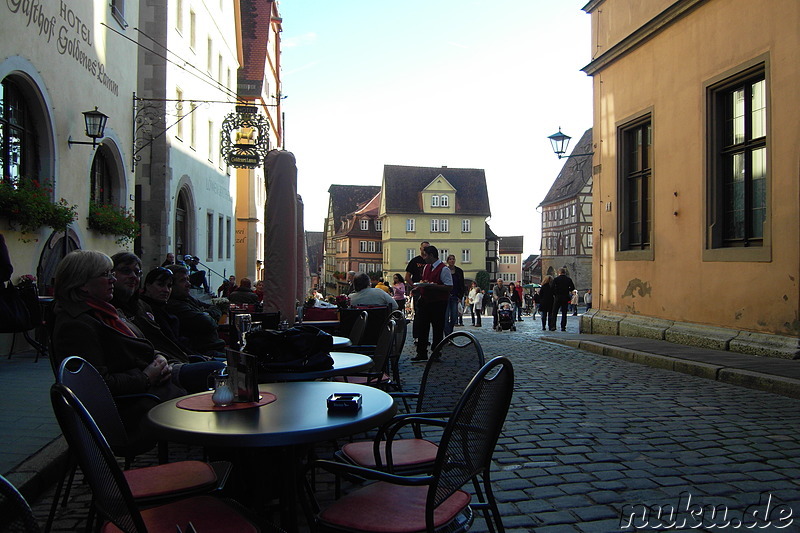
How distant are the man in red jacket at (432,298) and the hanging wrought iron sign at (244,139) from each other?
9228mm

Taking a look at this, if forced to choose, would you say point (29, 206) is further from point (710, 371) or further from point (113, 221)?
point (710, 371)

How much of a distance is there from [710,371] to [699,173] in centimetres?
454

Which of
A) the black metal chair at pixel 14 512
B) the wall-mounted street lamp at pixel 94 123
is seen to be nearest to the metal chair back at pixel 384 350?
the black metal chair at pixel 14 512

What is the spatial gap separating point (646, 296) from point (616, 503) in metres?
10.6

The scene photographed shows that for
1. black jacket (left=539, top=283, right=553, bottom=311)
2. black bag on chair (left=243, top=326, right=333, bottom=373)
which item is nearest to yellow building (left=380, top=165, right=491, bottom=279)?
black jacket (left=539, top=283, right=553, bottom=311)

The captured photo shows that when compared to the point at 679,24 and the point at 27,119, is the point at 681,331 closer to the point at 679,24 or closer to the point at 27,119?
the point at 679,24

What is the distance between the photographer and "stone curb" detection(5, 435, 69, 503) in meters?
4.14

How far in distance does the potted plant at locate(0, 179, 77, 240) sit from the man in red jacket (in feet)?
18.5

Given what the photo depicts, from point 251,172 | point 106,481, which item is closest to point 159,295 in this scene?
point 106,481

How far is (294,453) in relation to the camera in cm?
303

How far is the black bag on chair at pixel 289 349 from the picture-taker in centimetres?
423

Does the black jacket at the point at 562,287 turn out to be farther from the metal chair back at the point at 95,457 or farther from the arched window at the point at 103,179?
the metal chair back at the point at 95,457

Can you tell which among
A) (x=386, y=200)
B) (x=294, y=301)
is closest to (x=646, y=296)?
(x=294, y=301)

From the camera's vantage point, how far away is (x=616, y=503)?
4016 millimetres
